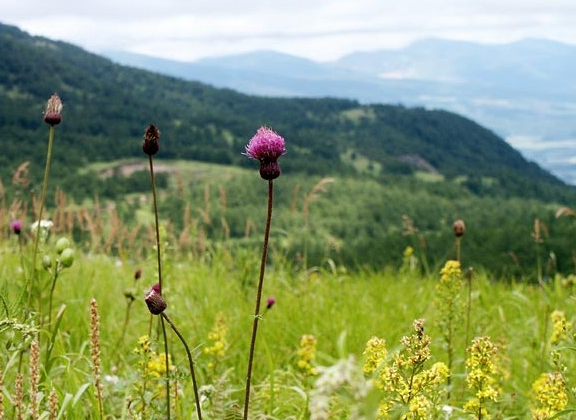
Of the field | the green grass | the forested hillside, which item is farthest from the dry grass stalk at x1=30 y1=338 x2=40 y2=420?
the forested hillside

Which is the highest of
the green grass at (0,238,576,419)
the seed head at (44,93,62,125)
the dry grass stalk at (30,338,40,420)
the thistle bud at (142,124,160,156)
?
the seed head at (44,93,62,125)

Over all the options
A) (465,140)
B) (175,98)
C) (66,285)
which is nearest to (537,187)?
(465,140)

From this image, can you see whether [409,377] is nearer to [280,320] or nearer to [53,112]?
[53,112]

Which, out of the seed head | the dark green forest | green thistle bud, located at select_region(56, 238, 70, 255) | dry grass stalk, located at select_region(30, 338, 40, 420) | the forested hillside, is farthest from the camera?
the forested hillside

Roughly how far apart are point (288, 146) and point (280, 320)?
429 ft

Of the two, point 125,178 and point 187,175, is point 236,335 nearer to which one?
point 125,178

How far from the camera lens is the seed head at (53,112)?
2510mm

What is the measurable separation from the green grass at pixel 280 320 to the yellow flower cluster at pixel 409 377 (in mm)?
1513

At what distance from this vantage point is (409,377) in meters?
1.92

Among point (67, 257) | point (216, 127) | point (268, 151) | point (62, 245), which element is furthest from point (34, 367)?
point (216, 127)

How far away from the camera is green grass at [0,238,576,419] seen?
3.92 meters

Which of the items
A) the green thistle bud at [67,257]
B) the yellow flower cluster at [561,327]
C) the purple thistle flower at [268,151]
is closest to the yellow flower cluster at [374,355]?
the purple thistle flower at [268,151]

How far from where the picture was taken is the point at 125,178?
337 ft

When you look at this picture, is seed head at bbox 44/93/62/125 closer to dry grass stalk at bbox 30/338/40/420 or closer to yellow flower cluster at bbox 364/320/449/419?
dry grass stalk at bbox 30/338/40/420
